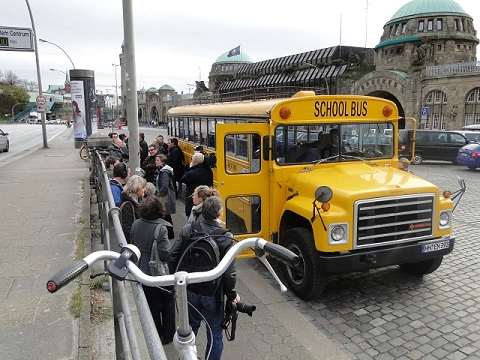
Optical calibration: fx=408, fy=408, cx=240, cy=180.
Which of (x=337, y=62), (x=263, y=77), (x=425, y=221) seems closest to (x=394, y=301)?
(x=425, y=221)

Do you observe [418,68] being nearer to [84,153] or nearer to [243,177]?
[84,153]

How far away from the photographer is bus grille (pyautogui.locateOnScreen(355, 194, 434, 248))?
517 centimetres

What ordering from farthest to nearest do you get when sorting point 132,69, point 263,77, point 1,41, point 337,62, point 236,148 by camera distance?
1. point 263,77
2. point 337,62
3. point 1,41
4. point 132,69
5. point 236,148

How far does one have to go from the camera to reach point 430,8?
4688 cm

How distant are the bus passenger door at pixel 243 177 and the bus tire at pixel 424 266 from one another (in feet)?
7.54

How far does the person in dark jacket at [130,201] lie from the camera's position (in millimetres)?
5023

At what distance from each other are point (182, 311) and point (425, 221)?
450 cm

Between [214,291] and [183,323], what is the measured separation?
4.64 ft

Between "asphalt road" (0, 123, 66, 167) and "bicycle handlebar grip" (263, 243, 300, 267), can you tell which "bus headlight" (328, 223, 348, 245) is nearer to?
"bicycle handlebar grip" (263, 243, 300, 267)

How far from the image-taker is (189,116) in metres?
11.4

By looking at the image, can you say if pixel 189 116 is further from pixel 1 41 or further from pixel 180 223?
pixel 1 41

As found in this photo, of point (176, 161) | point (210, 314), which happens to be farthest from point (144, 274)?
point (176, 161)

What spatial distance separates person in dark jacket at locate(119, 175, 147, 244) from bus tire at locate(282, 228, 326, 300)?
2.17 meters

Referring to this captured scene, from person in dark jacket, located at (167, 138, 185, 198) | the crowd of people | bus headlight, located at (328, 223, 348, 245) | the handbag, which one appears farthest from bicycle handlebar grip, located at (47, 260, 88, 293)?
person in dark jacket, located at (167, 138, 185, 198)
